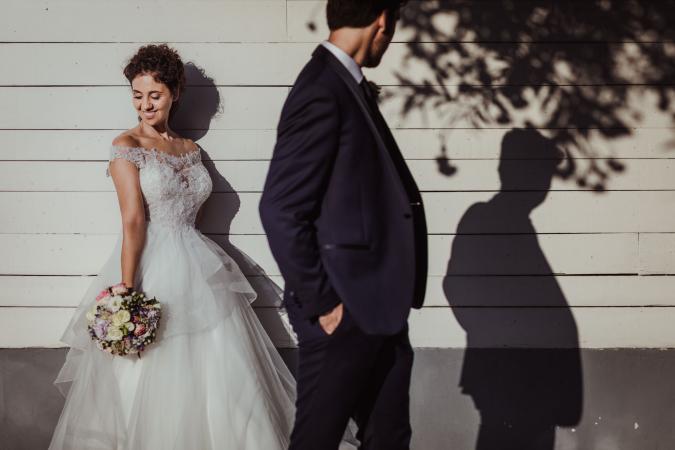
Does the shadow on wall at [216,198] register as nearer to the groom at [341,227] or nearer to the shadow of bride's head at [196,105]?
the shadow of bride's head at [196,105]

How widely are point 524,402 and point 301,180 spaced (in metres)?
2.74

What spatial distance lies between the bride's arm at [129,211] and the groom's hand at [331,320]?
4.88ft

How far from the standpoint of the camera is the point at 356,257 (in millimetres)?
2434

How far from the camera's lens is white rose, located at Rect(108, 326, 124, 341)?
3387 mm

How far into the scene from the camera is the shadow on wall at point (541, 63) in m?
4.19

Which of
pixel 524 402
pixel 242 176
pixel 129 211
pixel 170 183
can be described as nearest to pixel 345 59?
pixel 170 183

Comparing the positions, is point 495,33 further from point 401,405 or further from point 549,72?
point 401,405

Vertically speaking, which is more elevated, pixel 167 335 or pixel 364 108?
pixel 364 108

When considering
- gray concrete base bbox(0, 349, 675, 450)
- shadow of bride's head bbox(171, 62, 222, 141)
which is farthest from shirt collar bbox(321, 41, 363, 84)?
gray concrete base bbox(0, 349, 675, 450)

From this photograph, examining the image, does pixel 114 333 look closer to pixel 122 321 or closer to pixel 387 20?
pixel 122 321

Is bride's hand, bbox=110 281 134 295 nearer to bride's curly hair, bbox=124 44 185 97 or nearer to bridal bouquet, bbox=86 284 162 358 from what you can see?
bridal bouquet, bbox=86 284 162 358

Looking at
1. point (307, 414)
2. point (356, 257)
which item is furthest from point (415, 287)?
point (307, 414)

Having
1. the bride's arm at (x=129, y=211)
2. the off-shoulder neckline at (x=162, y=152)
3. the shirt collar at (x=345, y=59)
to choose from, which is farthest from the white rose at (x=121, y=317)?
the shirt collar at (x=345, y=59)

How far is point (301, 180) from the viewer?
91.7 inches
